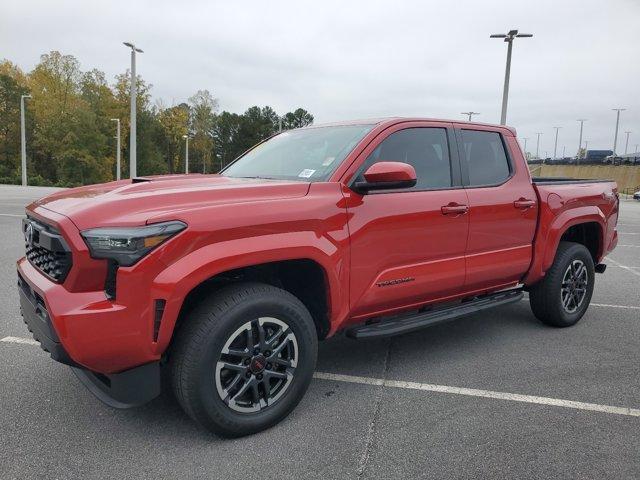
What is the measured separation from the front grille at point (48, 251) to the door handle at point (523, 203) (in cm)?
328

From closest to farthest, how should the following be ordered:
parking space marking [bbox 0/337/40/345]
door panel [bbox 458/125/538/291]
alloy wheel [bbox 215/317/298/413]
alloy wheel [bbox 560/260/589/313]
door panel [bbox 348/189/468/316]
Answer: alloy wheel [bbox 215/317/298/413] < door panel [bbox 348/189/468/316] < door panel [bbox 458/125/538/291] < parking space marking [bbox 0/337/40/345] < alloy wheel [bbox 560/260/589/313]

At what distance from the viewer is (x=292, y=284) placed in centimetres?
318

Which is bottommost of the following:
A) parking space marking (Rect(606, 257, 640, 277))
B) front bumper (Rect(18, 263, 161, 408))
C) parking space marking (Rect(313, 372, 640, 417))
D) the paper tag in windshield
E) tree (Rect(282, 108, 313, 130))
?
parking space marking (Rect(313, 372, 640, 417))

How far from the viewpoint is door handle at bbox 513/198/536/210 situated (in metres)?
4.13

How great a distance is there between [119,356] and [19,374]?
1.64 meters

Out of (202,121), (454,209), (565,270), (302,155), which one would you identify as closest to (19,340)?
(302,155)

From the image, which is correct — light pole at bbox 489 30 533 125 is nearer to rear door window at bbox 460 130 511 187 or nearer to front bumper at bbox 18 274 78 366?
rear door window at bbox 460 130 511 187

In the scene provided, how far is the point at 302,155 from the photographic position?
3.66 meters

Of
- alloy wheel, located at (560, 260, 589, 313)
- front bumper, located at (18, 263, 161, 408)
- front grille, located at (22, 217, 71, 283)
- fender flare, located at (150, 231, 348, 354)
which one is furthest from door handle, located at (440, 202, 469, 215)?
front grille, located at (22, 217, 71, 283)

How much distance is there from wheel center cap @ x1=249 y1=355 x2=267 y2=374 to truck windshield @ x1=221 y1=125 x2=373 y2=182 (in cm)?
114

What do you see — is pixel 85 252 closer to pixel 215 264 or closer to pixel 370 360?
pixel 215 264

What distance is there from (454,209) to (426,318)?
801 mm

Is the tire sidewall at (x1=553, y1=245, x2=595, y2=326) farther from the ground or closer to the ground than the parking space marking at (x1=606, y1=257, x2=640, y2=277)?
farther from the ground

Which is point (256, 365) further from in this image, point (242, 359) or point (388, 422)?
point (388, 422)
